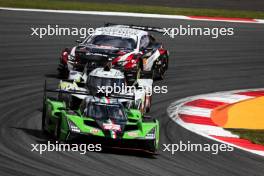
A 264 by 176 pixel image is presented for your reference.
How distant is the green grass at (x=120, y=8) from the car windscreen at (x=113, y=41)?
10370 mm

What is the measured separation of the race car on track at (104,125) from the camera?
15422 millimetres

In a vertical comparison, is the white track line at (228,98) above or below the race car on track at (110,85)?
below

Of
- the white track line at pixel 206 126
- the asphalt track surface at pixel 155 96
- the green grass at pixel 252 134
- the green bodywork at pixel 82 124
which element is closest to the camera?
the asphalt track surface at pixel 155 96

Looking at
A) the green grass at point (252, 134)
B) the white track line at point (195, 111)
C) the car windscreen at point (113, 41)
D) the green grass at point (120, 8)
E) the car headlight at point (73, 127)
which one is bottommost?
the white track line at point (195, 111)

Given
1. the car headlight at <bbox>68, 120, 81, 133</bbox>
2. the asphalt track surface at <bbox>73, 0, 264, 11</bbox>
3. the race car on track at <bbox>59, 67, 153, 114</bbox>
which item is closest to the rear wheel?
the race car on track at <bbox>59, 67, 153, 114</bbox>

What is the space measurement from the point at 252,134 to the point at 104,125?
12.6ft

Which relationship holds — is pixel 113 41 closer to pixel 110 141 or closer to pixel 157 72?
pixel 157 72

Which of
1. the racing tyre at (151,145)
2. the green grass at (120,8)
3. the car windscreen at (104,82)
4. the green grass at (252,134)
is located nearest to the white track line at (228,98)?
the green grass at (252,134)

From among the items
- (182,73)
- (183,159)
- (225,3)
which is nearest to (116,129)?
Answer: (183,159)

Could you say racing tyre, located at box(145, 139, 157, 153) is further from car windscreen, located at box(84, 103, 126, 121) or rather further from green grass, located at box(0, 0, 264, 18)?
green grass, located at box(0, 0, 264, 18)

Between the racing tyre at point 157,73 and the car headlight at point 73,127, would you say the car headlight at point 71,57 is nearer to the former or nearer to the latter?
the racing tyre at point 157,73

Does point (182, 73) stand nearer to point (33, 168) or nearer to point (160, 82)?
point (160, 82)

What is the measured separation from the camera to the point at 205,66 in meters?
27.1

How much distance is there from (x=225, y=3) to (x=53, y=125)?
23164 millimetres
